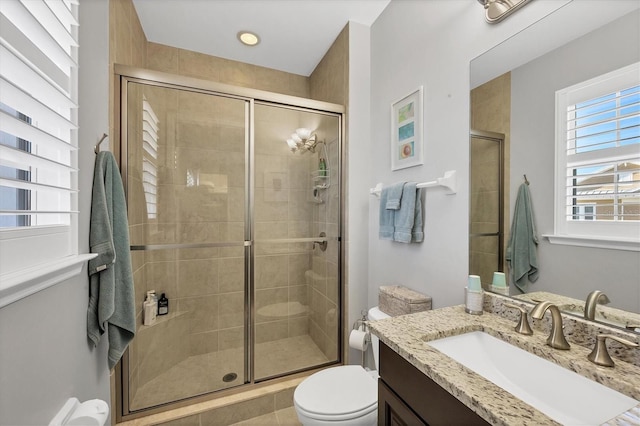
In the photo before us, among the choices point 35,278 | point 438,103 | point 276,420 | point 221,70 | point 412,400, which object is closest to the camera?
point 35,278

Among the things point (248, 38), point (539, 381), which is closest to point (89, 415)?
point (539, 381)

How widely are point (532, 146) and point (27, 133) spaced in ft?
5.06

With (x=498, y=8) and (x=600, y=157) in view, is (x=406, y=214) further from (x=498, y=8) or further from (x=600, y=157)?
(x=498, y=8)

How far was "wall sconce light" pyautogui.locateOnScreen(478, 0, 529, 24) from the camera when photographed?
99 centimetres

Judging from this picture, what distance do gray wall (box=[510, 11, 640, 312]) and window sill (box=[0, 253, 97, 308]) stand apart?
1493mm

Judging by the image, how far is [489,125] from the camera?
1091 mm

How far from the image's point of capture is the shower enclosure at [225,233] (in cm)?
158

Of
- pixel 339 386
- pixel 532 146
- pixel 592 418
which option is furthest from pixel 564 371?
pixel 339 386

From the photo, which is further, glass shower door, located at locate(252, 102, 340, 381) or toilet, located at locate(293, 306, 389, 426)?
glass shower door, located at locate(252, 102, 340, 381)

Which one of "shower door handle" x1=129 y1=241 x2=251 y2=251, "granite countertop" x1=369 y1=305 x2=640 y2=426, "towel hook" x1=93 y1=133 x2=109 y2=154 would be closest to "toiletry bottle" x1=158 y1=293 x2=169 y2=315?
"shower door handle" x1=129 y1=241 x2=251 y2=251

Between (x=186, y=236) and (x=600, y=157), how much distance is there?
1.97 metres

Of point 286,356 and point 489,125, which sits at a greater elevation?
point 489,125

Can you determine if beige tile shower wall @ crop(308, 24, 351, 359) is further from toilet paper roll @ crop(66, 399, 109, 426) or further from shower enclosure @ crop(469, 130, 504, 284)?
toilet paper roll @ crop(66, 399, 109, 426)

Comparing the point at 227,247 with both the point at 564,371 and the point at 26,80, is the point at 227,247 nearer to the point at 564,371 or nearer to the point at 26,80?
the point at 26,80
